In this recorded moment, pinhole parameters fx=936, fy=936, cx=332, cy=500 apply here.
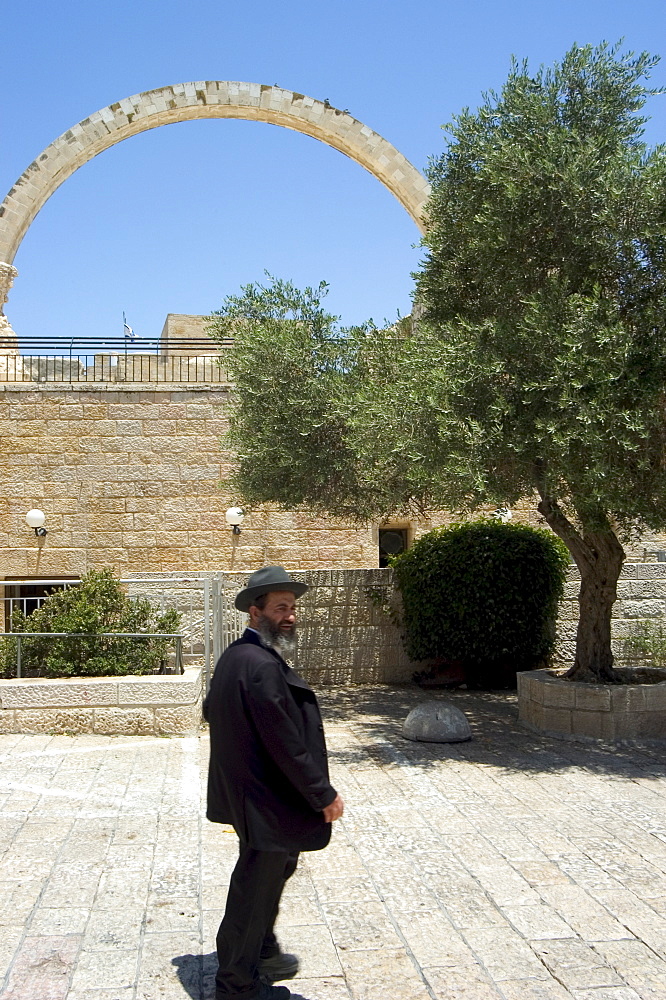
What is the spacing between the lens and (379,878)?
451cm

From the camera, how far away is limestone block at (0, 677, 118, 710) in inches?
301

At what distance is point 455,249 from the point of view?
340 inches

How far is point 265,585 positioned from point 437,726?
4641mm

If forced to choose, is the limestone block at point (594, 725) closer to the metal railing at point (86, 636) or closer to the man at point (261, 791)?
the metal railing at point (86, 636)

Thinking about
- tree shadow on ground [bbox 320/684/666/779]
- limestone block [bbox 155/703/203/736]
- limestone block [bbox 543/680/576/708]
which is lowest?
tree shadow on ground [bbox 320/684/666/779]

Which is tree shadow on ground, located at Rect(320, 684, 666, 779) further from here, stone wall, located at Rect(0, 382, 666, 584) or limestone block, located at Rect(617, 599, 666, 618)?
stone wall, located at Rect(0, 382, 666, 584)

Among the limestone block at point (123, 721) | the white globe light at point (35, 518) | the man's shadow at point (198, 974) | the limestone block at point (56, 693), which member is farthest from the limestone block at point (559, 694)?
the white globe light at point (35, 518)

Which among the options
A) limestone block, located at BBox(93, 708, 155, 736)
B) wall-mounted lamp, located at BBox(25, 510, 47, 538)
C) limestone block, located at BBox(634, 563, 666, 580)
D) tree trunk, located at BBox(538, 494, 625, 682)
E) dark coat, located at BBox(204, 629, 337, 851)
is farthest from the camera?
wall-mounted lamp, located at BBox(25, 510, 47, 538)

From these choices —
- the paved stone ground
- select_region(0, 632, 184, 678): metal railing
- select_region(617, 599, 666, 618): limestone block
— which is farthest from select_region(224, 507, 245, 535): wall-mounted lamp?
the paved stone ground

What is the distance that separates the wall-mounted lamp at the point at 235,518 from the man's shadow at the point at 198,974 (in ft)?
32.3

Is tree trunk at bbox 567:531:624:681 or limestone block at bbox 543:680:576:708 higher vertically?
tree trunk at bbox 567:531:624:681

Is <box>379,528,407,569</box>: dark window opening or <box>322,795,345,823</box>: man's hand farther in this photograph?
<box>379,528,407,569</box>: dark window opening

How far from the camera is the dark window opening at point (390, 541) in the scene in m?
14.5

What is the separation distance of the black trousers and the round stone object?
4.52 meters
